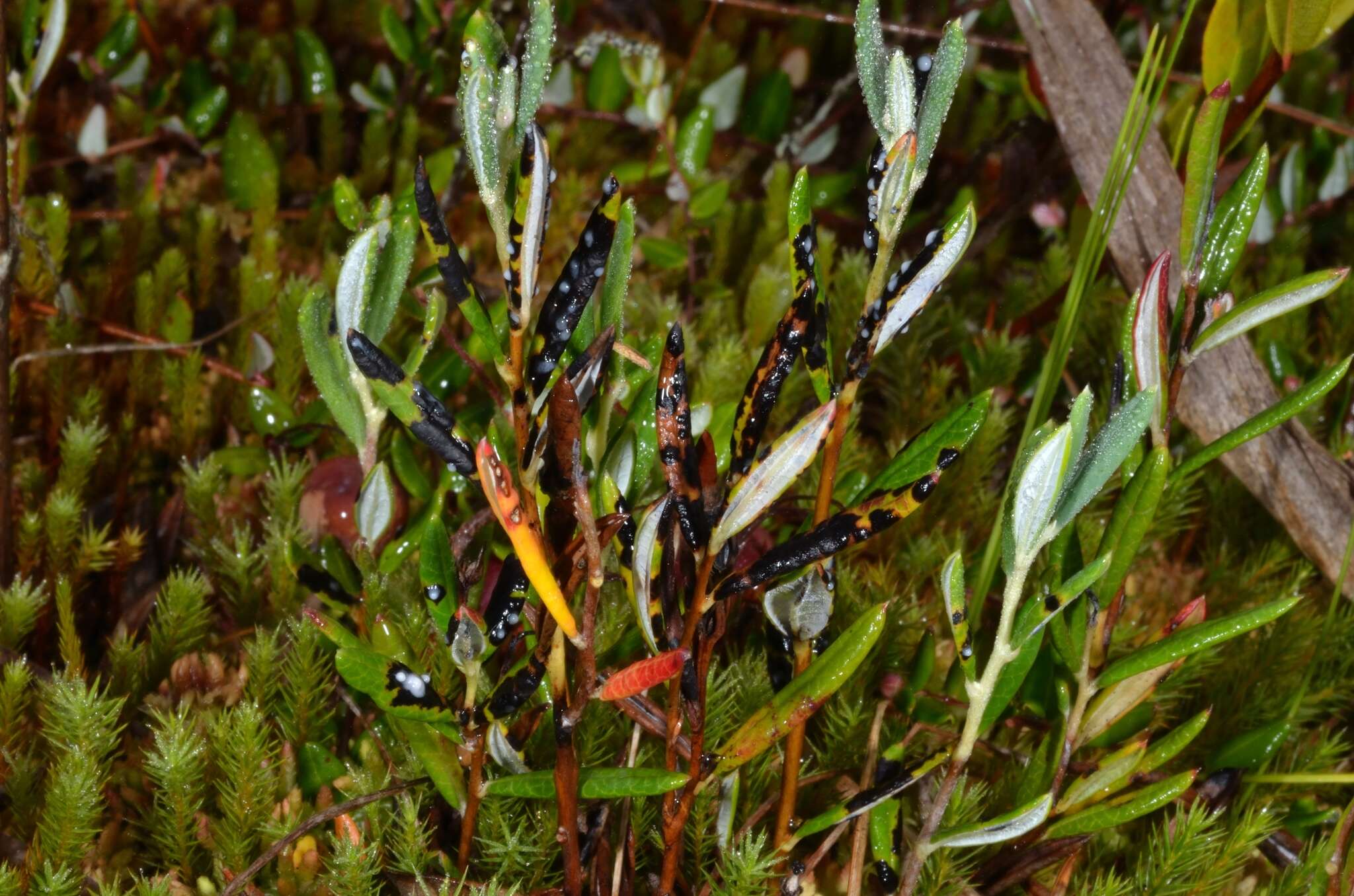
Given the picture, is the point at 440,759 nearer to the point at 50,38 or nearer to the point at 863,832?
the point at 863,832

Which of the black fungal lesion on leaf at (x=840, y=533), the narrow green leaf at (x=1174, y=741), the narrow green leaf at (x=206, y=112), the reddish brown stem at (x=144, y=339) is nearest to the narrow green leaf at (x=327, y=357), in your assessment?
the black fungal lesion on leaf at (x=840, y=533)

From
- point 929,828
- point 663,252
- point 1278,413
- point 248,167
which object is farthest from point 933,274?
point 248,167

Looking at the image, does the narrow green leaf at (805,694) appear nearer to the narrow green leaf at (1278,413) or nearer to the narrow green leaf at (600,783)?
the narrow green leaf at (600,783)

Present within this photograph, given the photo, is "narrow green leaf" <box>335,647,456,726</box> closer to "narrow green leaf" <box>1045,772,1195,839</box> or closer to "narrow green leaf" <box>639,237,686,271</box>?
"narrow green leaf" <box>1045,772,1195,839</box>

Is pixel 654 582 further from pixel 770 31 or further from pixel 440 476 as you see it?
pixel 770 31

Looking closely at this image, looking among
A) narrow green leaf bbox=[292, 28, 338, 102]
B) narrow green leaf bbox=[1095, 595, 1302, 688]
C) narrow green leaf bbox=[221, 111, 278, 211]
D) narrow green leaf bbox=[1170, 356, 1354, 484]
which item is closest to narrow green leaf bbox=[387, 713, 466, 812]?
narrow green leaf bbox=[1095, 595, 1302, 688]

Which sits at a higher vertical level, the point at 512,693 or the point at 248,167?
the point at 248,167
